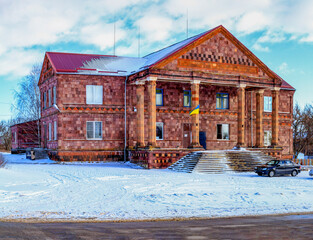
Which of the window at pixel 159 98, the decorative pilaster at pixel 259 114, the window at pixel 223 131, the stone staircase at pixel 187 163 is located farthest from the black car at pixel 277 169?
the window at pixel 159 98

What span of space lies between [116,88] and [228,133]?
12129 mm

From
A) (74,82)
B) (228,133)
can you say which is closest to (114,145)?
(74,82)

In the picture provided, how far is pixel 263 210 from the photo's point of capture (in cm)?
1487

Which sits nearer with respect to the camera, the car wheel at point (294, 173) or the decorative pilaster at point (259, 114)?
the car wheel at point (294, 173)

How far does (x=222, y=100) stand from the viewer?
137 feet

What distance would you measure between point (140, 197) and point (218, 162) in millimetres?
14474

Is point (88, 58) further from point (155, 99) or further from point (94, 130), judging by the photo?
point (155, 99)

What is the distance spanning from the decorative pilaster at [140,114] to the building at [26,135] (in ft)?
61.6

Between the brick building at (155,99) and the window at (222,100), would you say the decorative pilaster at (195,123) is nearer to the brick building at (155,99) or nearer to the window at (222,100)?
the brick building at (155,99)

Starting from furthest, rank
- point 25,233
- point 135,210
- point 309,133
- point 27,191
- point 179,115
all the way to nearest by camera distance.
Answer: point 309,133 → point 179,115 → point 27,191 → point 135,210 → point 25,233

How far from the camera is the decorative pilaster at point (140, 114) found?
35.1 metres

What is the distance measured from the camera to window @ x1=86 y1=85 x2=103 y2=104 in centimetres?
3756

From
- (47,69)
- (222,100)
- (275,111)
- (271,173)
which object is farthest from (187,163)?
(47,69)

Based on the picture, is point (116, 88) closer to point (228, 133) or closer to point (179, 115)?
point (179, 115)
